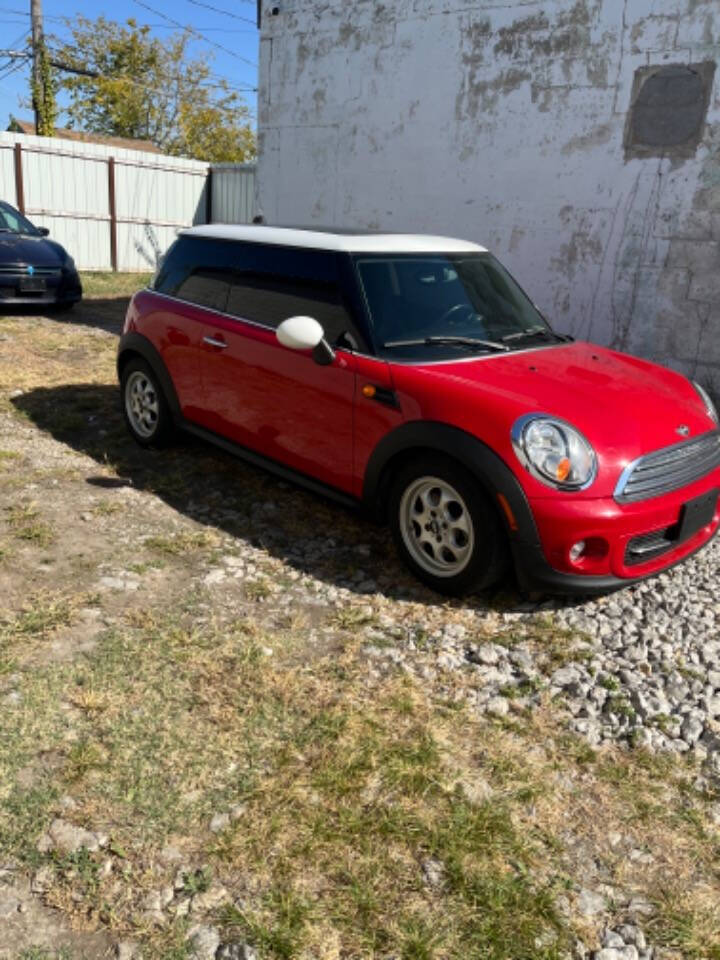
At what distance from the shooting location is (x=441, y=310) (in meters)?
4.11

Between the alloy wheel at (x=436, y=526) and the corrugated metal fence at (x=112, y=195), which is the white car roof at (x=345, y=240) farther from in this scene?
the corrugated metal fence at (x=112, y=195)

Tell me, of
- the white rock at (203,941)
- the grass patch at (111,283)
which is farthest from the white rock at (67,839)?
the grass patch at (111,283)

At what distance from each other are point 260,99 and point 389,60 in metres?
2.18

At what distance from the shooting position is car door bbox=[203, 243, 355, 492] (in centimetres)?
397

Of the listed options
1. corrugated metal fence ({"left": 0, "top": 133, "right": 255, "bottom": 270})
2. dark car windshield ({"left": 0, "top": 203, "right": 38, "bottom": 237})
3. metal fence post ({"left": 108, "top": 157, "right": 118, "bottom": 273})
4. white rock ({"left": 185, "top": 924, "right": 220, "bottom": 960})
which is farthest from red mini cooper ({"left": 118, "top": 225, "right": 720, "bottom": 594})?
metal fence post ({"left": 108, "top": 157, "right": 118, "bottom": 273})

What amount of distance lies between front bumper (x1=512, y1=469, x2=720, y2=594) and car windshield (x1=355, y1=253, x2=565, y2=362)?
109 centimetres

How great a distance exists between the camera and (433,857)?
222 cm

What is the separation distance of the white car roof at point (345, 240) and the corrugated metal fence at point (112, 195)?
40.7 ft

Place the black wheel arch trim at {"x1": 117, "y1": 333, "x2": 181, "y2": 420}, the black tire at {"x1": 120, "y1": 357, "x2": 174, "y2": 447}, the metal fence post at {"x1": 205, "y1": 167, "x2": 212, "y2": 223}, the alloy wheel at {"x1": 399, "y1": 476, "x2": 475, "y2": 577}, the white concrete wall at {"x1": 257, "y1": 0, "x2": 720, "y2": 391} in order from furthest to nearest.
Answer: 1. the metal fence post at {"x1": 205, "y1": 167, "x2": 212, "y2": 223}
2. the white concrete wall at {"x1": 257, "y1": 0, "x2": 720, "y2": 391}
3. the black tire at {"x1": 120, "y1": 357, "x2": 174, "y2": 447}
4. the black wheel arch trim at {"x1": 117, "y1": 333, "x2": 181, "y2": 420}
5. the alloy wheel at {"x1": 399, "y1": 476, "x2": 475, "y2": 577}

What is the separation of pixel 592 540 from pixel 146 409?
11.5 feet

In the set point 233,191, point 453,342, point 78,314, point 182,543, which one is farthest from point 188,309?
point 233,191

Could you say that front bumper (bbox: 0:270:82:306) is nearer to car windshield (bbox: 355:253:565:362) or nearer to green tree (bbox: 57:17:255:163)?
car windshield (bbox: 355:253:565:362)

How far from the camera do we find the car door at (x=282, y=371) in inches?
156

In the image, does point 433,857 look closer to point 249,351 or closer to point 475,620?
point 475,620
